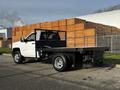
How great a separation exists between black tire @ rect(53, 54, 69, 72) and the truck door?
2.27m

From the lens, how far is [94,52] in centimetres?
1347

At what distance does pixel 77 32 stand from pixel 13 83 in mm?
23907

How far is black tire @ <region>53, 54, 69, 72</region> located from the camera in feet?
44.1

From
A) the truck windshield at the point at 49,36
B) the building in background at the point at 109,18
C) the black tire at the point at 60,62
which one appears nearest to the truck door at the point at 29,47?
the truck windshield at the point at 49,36

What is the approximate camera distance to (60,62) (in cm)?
1370

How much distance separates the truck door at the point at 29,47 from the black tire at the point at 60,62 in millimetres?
2269

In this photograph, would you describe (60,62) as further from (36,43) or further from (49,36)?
(49,36)

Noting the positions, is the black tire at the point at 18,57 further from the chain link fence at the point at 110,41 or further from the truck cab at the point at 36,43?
the chain link fence at the point at 110,41

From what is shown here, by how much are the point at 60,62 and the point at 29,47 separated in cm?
322

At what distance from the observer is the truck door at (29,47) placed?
1599 centimetres

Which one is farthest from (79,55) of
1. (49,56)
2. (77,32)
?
(77,32)

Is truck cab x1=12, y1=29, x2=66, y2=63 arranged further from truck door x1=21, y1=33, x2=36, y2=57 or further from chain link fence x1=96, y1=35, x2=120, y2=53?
chain link fence x1=96, y1=35, x2=120, y2=53

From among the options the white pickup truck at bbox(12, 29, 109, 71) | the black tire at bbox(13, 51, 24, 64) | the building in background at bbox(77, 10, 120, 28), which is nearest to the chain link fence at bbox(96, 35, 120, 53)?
the white pickup truck at bbox(12, 29, 109, 71)

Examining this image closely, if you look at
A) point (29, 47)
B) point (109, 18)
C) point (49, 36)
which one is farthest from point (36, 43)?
point (109, 18)
